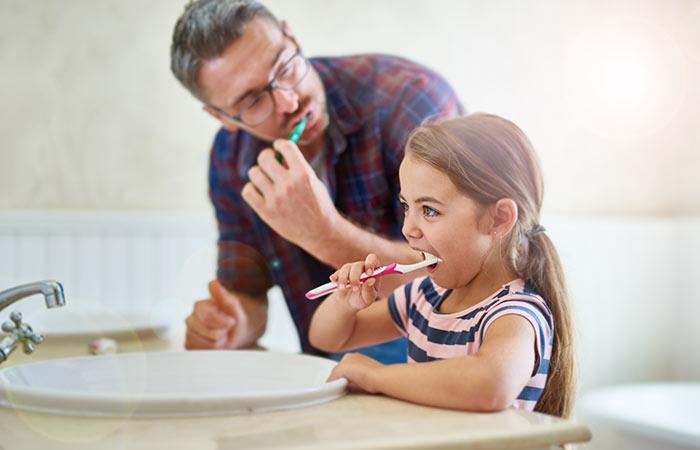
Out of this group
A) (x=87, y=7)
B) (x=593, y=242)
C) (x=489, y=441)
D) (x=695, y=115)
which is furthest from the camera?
(x=695, y=115)

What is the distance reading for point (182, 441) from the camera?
48cm

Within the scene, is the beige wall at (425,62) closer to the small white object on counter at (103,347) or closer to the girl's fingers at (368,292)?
the small white object on counter at (103,347)

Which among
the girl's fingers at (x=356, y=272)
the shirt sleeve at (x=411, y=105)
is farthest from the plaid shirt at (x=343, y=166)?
the girl's fingers at (x=356, y=272)

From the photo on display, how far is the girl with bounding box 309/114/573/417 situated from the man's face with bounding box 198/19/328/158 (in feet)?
0.79

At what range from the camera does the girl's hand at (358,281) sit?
2.07ft

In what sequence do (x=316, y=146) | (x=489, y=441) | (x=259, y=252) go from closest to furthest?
(x=489, y=441) < (x=316, y=146) < (x=259, y=252)

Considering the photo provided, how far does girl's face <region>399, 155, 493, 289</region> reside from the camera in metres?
0.59

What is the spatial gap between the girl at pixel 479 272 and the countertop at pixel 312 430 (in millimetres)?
35

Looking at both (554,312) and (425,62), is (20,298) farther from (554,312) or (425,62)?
(425,62)

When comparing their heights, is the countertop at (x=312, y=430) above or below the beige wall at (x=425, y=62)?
below

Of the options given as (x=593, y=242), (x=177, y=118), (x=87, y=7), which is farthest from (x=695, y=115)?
(x=87, y=7)

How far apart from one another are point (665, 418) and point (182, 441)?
5.70ft

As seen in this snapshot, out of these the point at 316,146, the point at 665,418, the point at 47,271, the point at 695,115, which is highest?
the point at 695,115

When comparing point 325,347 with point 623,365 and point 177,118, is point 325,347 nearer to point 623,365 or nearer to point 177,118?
point 177,118
